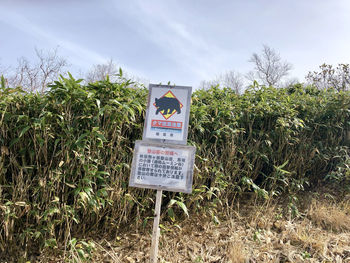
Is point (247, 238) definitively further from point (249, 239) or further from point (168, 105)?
point (168, 105)

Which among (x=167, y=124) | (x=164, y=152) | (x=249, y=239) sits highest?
(x=167, y=124)

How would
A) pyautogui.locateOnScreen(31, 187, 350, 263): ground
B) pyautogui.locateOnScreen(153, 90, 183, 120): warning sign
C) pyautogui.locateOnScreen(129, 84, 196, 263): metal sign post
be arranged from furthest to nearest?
pyautogui.locateOnScreen(31, 187, 350, 263): ground → pyautogui.locateOnScreen(153, 90, 183, 120): warning sign → pyautogui.locateOnScreen(129, 84, 196, 263): metal sign post

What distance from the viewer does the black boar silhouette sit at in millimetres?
2180

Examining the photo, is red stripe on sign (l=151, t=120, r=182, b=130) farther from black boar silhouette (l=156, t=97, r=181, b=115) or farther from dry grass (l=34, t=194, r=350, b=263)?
dry grass (l=34, t=194, r=350, b=263)

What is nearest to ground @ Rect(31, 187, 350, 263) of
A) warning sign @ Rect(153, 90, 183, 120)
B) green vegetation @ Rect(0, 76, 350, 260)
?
green vegetation @ Rect(0, 76, 350, 260)

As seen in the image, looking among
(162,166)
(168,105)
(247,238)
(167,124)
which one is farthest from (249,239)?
(168,105)

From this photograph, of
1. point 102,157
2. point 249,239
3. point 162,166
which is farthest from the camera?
point 249,239

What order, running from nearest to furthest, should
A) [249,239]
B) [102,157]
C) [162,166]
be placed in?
[162,166] → [102,157] → [249,239]

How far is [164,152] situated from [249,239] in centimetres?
147

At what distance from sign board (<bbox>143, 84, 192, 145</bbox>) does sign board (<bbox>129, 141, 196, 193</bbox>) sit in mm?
85

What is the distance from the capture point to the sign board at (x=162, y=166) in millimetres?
2068

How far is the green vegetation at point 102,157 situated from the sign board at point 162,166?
0.37 meters

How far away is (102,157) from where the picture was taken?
238cm

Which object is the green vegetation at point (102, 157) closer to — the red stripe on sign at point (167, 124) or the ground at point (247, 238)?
the ground at point (247, 238)
